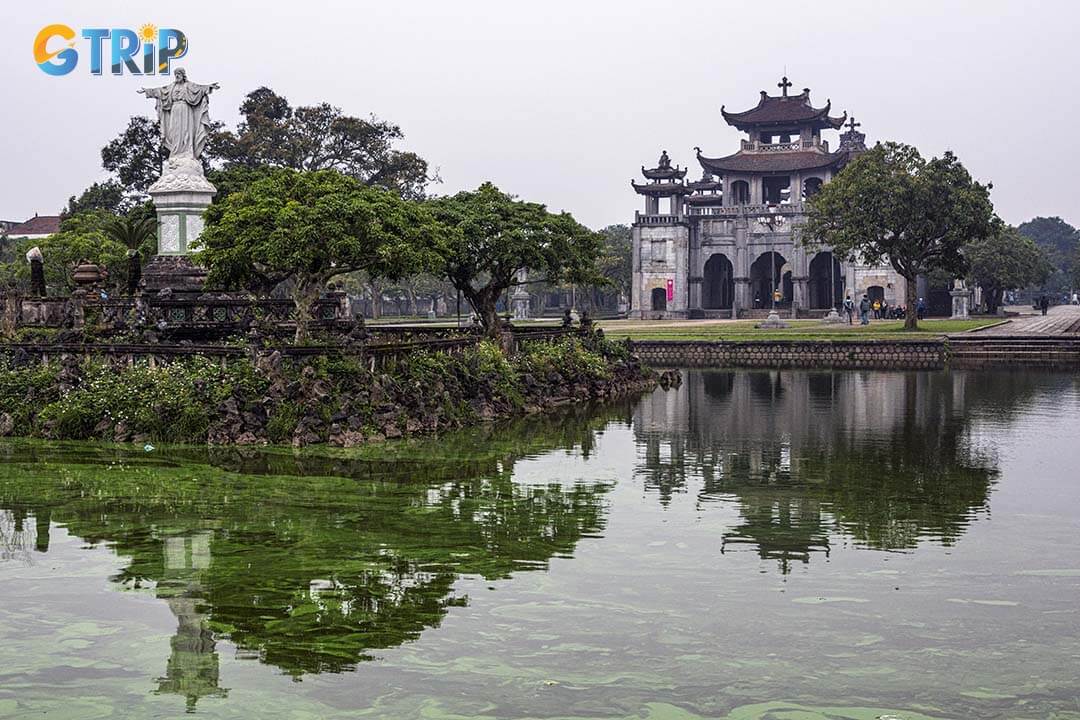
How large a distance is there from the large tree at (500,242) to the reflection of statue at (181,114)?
25.9ft

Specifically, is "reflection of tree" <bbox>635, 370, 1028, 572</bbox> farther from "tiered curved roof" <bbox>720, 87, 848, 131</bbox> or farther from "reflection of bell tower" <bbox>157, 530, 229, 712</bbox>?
"tiered curved roof" <bbox>720, 87, 848, 131</bbox>

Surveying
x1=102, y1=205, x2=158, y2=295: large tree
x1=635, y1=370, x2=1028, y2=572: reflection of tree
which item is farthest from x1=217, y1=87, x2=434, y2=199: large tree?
x1=635, y1=370, x2=1028, y2=572: reflection of tree

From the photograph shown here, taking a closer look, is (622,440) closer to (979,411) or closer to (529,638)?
(979,411)

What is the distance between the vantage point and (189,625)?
11.8 metres

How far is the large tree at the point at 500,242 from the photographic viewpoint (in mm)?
38219

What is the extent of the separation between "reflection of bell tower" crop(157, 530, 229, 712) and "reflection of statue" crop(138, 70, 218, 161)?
24687 mm

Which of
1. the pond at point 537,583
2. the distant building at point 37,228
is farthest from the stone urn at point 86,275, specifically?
the distant building at point 37,228

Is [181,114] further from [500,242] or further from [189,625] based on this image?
[189,625]

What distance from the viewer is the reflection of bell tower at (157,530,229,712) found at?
1011 cm

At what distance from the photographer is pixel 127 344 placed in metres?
26.8

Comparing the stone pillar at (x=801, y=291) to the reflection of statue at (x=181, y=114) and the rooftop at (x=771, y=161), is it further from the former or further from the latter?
the reflection of statue at (x=181, y=114)

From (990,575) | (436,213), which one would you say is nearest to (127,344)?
(436,213)

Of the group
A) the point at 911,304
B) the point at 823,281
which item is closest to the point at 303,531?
the point at 911,304

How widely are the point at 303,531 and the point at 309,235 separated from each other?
41.1ft
